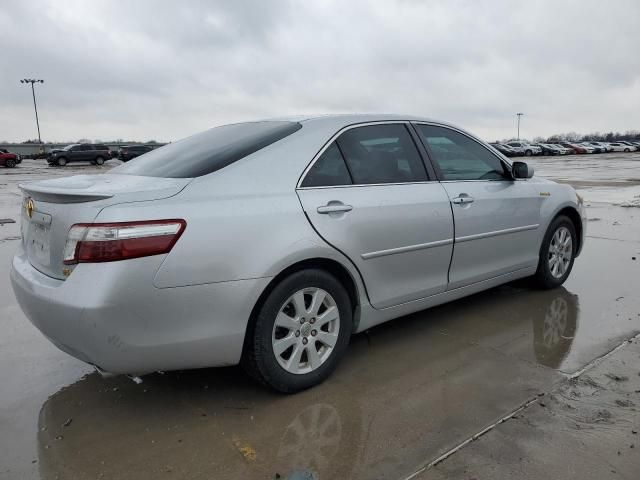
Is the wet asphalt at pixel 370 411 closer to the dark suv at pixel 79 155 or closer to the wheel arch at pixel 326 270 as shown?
the wheel arch at pixel 326 270

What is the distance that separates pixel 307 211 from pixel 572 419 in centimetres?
178

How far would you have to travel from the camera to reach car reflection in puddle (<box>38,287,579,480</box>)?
2430 mm

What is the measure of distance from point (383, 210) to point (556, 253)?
2.42 meters

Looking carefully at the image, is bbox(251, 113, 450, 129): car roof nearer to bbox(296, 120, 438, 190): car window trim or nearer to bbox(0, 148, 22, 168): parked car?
bbox(296, 120, 438, 190): car window trim

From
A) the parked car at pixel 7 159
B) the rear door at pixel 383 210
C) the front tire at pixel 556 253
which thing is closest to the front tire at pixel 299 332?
the rear door at pixel 383 210

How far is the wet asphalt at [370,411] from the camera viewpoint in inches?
94.7

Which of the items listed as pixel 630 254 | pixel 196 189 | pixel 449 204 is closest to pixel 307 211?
pixel 196 189

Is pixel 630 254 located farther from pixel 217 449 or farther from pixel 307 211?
pixel 217 449

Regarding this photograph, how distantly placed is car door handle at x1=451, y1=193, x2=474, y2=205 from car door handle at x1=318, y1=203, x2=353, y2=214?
103 cm

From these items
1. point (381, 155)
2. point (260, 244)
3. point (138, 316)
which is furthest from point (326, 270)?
point (138, 316)

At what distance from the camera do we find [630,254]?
6.32 m

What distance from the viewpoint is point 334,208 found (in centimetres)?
308

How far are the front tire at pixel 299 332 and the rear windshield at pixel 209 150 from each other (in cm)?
79

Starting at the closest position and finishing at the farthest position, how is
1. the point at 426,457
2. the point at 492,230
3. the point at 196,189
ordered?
the point at 426,457 → the point at 196,189 → the point at 492,230
